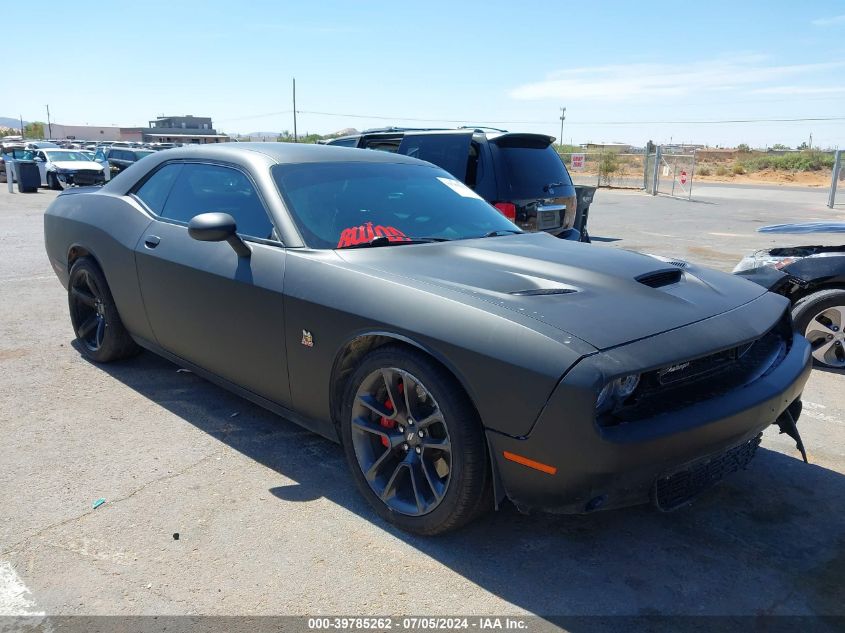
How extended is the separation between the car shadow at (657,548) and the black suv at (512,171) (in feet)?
11.0

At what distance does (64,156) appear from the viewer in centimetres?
2430

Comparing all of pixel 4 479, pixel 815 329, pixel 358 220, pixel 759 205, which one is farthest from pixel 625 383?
pixel 759 205

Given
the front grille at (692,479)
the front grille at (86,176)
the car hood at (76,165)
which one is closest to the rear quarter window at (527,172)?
the front grille at (692,479)

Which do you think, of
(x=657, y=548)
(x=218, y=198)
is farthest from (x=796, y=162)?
(x=657, y=548)

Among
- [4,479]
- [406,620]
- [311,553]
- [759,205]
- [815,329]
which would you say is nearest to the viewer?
[406,620]

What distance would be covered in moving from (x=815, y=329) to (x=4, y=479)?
5204 mm

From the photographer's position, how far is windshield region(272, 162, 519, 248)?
3.38m

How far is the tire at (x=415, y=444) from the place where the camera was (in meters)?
2.52

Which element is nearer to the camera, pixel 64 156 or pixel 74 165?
pixel 74 165

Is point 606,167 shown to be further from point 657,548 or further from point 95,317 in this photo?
point 657,548

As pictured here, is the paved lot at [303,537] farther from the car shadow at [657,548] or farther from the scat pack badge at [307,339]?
the scat pack badge at [307,339]

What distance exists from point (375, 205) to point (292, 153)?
0.62 metres

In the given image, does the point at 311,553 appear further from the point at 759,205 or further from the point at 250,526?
the point at 759,205

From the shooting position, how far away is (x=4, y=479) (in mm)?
3244
